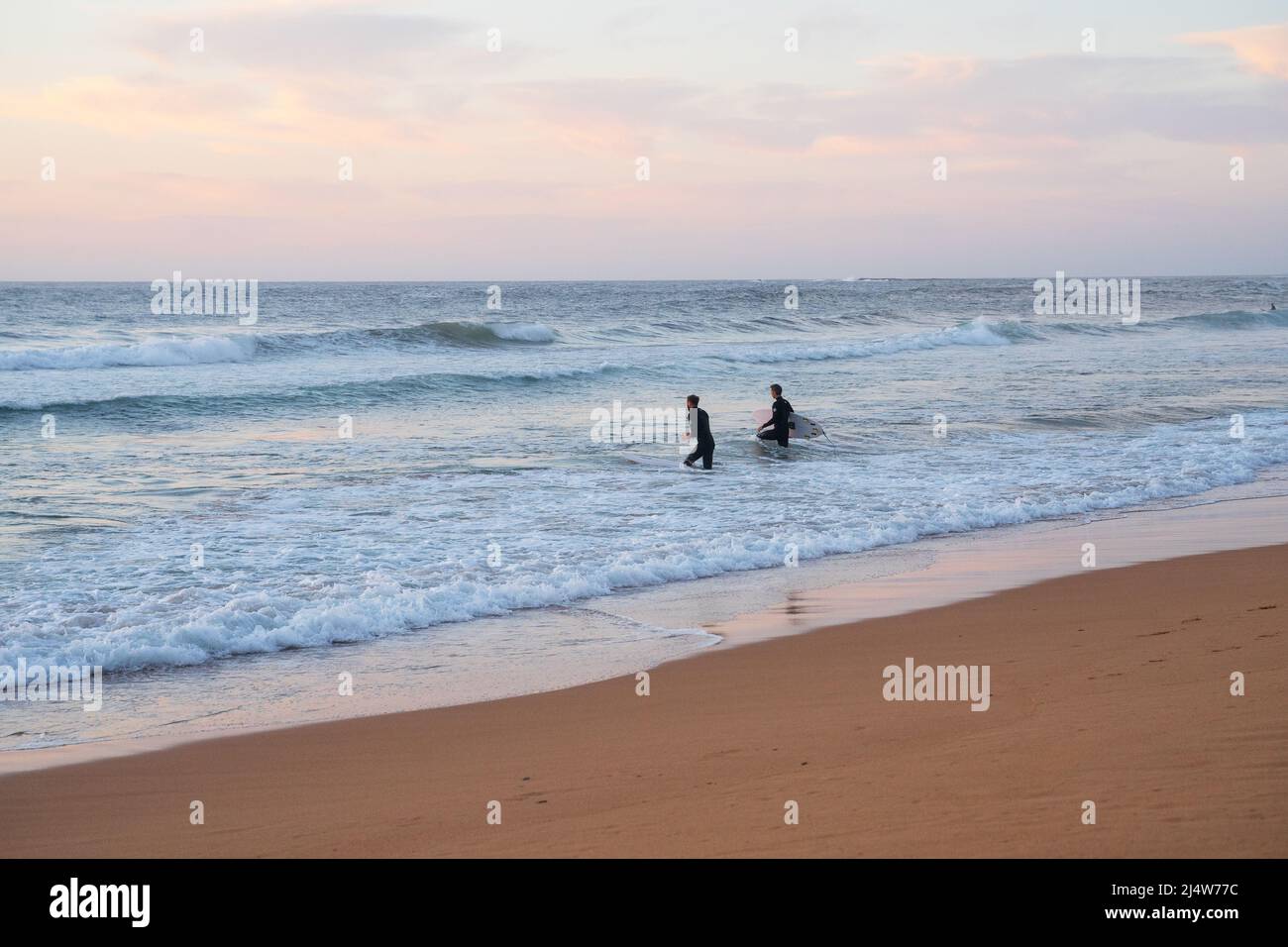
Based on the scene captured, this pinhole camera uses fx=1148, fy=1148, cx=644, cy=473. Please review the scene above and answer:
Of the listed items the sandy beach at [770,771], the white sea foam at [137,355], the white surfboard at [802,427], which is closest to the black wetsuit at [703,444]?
the white surfboard at [802,427]

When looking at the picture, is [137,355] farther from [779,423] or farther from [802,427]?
[779,423]

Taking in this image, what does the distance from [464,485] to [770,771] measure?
1029 cm

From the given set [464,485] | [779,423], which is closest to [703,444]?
[779,423]

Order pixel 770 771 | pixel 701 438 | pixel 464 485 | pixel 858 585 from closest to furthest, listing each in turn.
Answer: pixel 770 771 → pixel 858 585 → pixel 464 485 → pixel 701 438

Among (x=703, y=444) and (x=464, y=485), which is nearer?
(x=464, y=485)

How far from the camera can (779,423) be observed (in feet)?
60.0

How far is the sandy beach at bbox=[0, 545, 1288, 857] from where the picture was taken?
384cm

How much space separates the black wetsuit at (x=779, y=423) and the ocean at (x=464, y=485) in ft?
1.05

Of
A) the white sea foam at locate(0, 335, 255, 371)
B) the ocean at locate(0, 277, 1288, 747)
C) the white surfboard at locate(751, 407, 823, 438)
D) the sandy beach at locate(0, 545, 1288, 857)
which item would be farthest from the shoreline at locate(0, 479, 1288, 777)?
the white sea foam at locate(0, 335, 255, 371)

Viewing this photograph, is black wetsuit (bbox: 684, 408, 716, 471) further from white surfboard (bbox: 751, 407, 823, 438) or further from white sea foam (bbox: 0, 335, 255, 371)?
white sea foam (bbox: 0, 335, 255, 371)

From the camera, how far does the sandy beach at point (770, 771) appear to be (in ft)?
12.6

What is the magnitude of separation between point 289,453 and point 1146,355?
3035 centimetres

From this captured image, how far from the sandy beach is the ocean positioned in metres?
0.84

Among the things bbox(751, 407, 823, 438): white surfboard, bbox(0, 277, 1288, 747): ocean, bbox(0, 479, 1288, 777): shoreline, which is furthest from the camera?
bbox(751, 407, 823, 438): white surfboard
